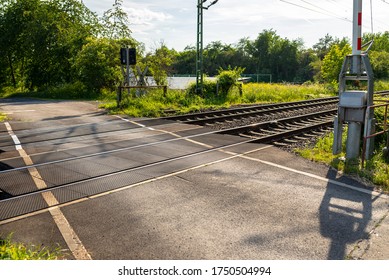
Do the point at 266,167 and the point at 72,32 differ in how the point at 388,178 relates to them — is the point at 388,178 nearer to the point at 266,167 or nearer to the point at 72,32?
the point at 266,167

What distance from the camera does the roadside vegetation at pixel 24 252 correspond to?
3.61 m

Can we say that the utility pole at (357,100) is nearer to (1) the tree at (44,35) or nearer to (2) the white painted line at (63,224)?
(2) the white painted line at (63,224)

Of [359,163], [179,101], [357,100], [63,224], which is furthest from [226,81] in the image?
[63,224]

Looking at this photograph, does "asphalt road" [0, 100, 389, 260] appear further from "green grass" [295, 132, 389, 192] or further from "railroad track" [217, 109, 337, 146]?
"railroad track" [217, 109, 337, 146]

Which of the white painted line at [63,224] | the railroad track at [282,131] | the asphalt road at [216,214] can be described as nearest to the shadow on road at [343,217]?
the asphalt road at [216,214]

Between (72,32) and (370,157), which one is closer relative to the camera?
(370,157)

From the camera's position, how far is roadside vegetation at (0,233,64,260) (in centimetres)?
361

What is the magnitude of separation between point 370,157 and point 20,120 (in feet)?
41.0

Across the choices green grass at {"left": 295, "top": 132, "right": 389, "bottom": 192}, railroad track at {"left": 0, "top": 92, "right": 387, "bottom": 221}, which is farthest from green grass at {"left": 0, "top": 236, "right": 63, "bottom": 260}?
green grass at {"left": 295, "top": 132, "right": 389, "bottom": 192}

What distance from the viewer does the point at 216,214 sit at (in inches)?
205

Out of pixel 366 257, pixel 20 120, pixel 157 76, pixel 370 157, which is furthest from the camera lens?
pixel 157 76

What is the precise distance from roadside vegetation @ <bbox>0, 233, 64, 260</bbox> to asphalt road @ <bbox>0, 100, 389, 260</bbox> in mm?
136

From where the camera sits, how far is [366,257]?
408cm
